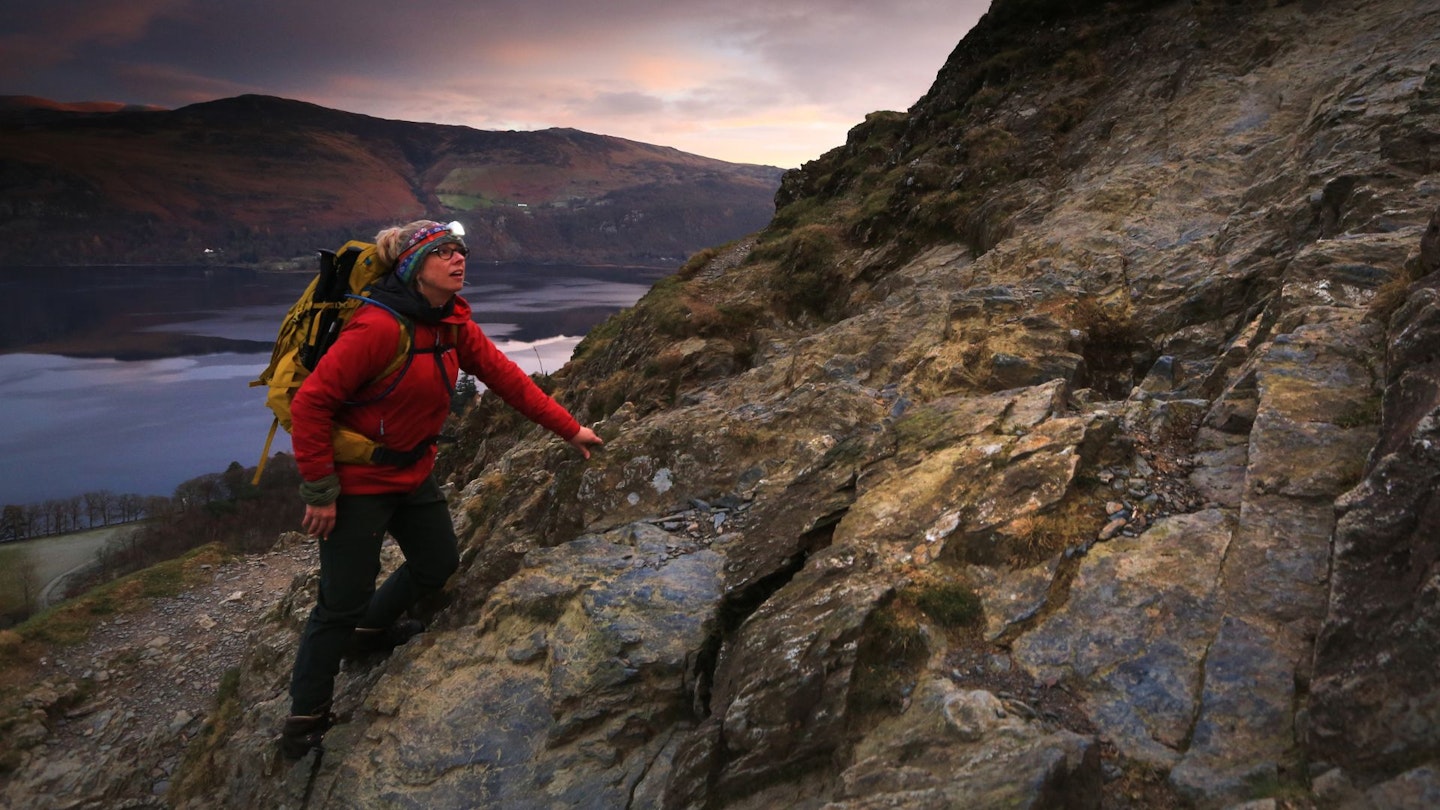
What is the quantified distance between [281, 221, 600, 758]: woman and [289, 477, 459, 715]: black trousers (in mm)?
11

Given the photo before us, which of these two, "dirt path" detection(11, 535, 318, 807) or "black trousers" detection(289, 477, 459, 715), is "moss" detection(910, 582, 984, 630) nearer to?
"black trousers" detection(289, 477, 459, 715)

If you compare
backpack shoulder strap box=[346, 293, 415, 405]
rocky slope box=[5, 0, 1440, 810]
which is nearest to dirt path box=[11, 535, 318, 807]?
rocky slope box=[5, 0, 1440, 810]

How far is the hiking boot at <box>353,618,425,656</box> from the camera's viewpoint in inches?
308

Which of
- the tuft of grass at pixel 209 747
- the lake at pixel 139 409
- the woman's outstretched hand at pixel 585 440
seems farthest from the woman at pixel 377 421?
the lake at pixel 139 409

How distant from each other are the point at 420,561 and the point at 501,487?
6.92 m

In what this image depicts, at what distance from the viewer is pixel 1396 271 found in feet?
22.3

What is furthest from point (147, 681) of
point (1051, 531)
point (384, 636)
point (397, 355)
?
point (1051, 531)

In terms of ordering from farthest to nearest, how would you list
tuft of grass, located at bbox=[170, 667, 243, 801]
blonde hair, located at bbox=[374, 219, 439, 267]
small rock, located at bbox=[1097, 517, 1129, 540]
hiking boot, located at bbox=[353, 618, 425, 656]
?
tuft of grass, located at bbox=[170, 667, 243, 801] < hiking boot, located at bbox=[353, 618, 425, 656] < blonde hair, located at bbox=[374, 219, 439, 267] < small rock, located at bbox=[1097, 517, 1129, 540]

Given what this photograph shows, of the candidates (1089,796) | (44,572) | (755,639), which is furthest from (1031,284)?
(44,572)

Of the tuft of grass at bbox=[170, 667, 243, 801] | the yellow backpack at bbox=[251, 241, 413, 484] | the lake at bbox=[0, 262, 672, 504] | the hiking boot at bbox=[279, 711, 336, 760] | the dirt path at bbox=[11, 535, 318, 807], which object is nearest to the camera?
the yellow backpack at bbox=[251, 241, 413, 484]

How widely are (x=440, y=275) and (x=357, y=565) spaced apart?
277 cm

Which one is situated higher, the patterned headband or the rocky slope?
the patterned headband

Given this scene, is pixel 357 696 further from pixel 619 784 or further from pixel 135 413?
pixel 135 413

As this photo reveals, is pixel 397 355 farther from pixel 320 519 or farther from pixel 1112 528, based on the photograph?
pixel 1112 528
